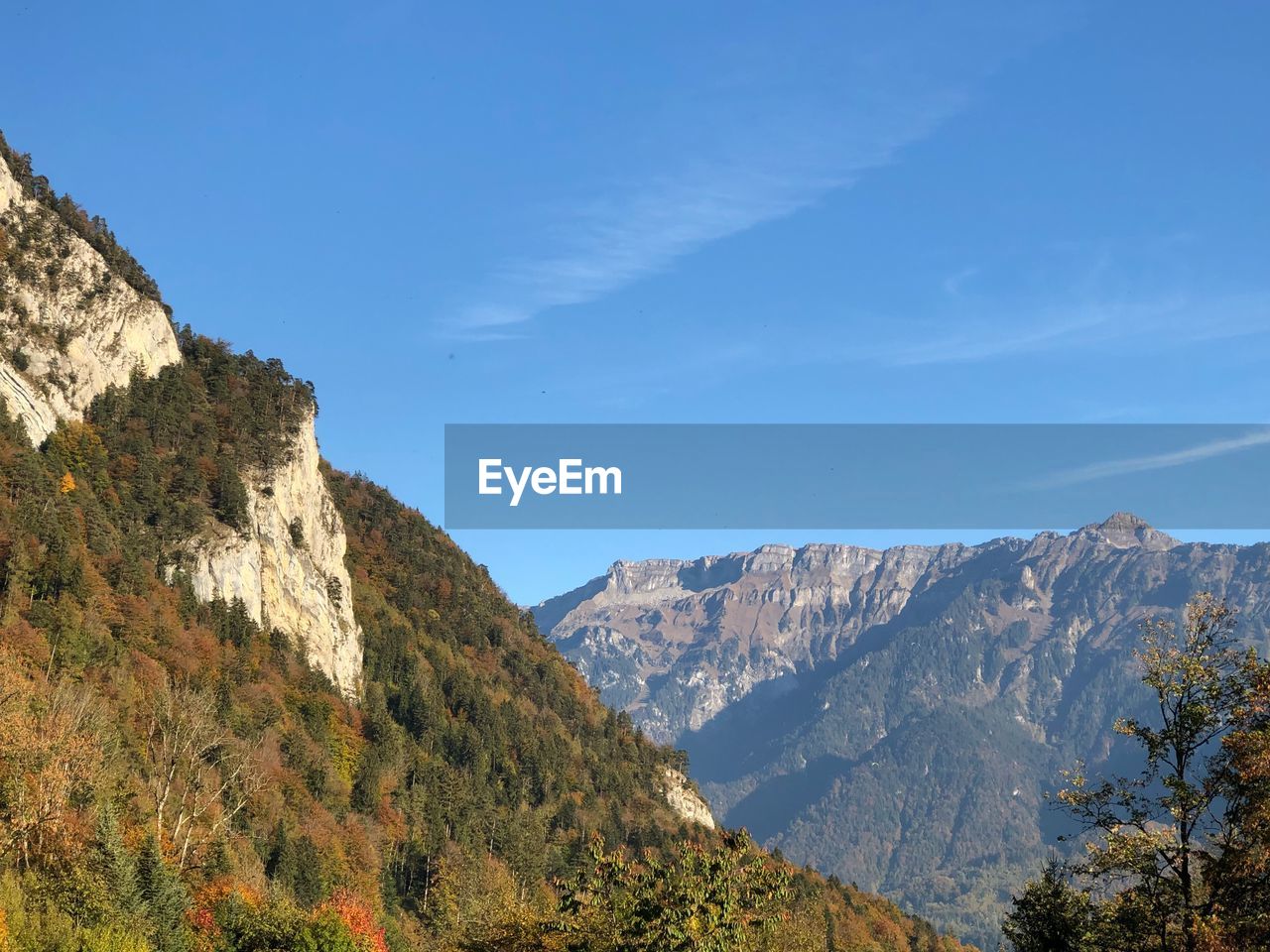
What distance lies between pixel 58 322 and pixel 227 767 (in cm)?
6909

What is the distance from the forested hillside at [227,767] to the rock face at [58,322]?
80 centimetres

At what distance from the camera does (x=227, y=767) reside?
107 m

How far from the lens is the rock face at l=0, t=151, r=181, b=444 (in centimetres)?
14088

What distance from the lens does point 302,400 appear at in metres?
182

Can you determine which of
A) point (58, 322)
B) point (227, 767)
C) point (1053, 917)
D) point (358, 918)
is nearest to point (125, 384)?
point (58, 322)

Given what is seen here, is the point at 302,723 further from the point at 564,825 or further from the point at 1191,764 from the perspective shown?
the point at 1191,764

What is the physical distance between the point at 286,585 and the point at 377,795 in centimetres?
3040

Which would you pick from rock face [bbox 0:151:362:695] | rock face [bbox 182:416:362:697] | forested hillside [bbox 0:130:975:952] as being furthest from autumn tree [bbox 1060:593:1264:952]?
rock face [bbox 0:151:362:695]

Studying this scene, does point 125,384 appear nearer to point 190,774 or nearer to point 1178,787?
point 190,774

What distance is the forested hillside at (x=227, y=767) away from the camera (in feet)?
181

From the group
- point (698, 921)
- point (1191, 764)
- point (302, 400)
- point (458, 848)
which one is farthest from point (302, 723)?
point (1191, 764)

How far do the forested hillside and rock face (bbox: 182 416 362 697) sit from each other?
2.04 meters

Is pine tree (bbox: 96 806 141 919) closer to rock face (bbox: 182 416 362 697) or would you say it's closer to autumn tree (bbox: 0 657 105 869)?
autumn tree (bbox: 0 657 105 869)

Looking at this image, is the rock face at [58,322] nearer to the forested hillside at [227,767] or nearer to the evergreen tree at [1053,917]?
Answer: the forested hillside at [227,767]
